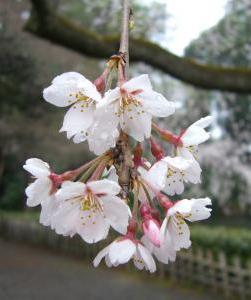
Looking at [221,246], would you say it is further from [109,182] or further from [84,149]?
[109,182]

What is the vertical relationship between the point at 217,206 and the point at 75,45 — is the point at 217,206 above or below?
below

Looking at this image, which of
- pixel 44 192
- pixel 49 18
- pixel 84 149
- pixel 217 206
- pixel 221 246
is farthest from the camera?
pixel 217 206

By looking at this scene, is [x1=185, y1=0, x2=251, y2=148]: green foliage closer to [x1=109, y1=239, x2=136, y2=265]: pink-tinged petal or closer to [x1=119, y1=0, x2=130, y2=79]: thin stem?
[x1=119, y1=0, x2=130, y2=79]: thin stem

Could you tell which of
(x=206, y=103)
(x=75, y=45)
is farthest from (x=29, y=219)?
(x=75, y=45)

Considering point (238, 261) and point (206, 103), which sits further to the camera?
point (206, 103)

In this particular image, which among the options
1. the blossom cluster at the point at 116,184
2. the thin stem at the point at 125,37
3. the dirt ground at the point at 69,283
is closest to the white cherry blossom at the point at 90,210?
the blossom cluster at the point at 116,184

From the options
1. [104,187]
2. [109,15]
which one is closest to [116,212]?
[104,187]

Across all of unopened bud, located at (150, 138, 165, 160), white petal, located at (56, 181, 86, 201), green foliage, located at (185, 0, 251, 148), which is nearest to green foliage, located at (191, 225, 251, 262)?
green foliage, located at (185, 0, 251, 148)

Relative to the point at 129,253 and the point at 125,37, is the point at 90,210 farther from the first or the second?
the point at 125,37

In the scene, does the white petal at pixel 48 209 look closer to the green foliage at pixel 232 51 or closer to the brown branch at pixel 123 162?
the brown branch at pixel 123 162
